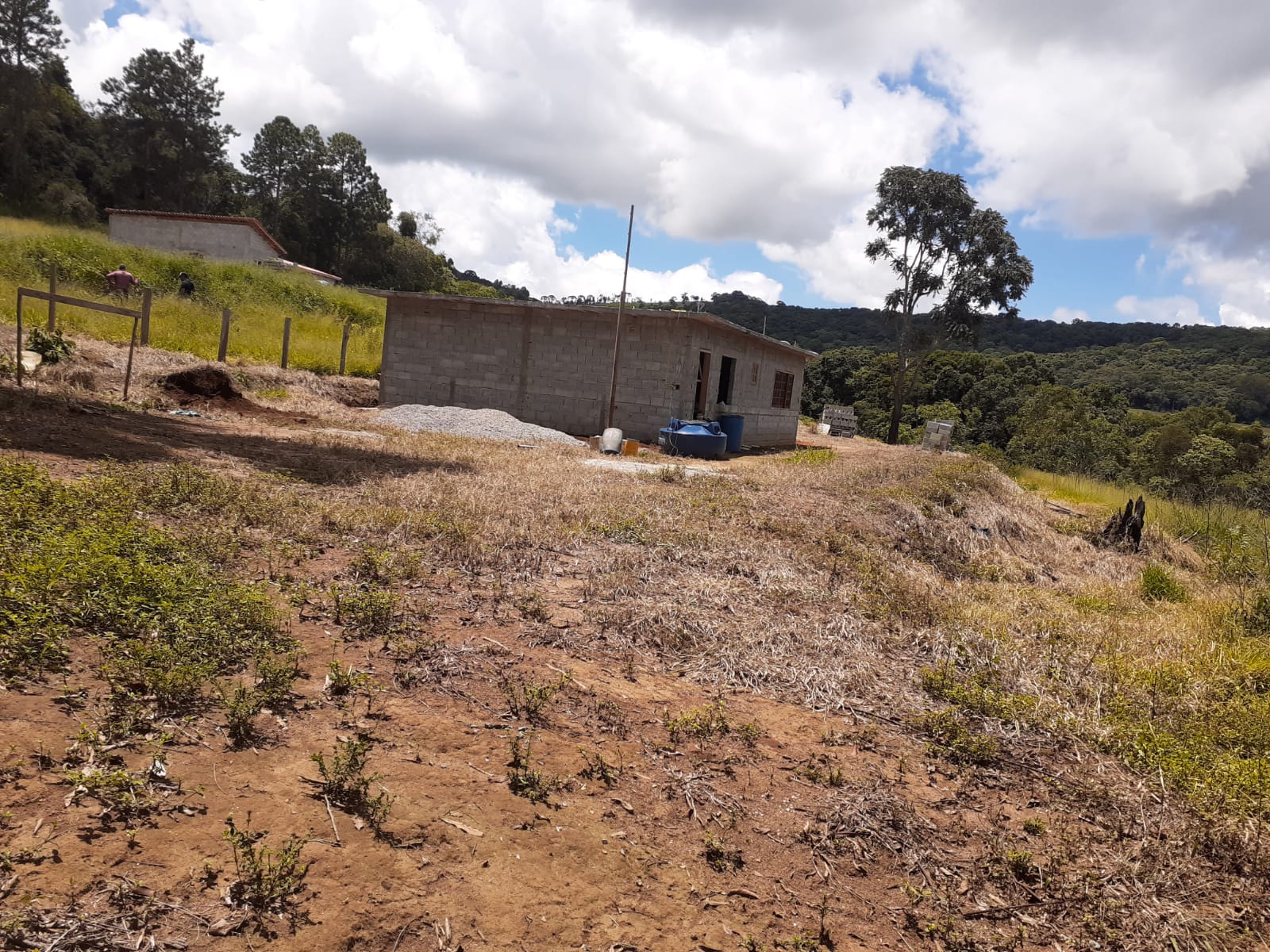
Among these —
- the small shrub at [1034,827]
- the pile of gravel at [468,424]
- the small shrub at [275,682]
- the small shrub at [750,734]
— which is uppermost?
the pile of gravel at [468,424]

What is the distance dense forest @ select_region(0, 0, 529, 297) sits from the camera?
3512 centimetres

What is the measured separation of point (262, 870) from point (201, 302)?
24.2 metres

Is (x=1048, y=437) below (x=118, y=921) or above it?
above

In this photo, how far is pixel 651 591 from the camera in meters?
5.34

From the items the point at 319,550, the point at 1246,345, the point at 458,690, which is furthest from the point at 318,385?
the point at 1246,345

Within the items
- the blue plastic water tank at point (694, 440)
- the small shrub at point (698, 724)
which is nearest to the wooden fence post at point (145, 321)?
the blue plastic water tank at point (694, 440)

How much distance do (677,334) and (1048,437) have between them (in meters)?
16.1

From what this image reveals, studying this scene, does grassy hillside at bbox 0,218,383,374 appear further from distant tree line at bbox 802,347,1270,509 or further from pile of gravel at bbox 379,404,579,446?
distant tree line at bbox 802,347,1270,509

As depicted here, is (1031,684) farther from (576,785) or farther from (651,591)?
(576,785)

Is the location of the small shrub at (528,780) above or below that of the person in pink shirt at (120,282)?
below

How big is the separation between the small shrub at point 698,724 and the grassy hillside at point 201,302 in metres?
16.7

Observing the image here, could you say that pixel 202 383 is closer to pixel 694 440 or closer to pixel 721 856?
pixel 694 440

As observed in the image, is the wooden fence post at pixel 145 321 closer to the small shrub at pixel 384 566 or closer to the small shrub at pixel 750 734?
the small shrub at pixel 384 566

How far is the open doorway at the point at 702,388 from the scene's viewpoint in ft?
56.2
